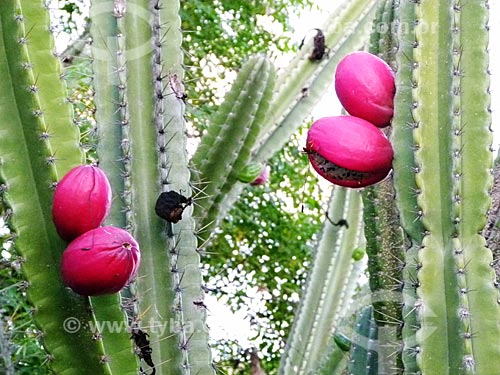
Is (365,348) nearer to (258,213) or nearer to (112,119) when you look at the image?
(112,119)

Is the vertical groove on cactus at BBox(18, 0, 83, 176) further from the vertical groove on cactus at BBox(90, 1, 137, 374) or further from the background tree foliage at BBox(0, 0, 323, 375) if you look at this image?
the background tree foliage at BBox(0, 0, 323, 375)

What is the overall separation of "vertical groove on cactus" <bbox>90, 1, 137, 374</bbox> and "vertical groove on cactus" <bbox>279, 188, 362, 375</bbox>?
1.52m

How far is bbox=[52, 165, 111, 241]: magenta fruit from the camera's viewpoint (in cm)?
138

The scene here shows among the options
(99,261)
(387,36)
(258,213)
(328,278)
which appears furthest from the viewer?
(258,213)

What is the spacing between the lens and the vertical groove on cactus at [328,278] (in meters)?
3.13

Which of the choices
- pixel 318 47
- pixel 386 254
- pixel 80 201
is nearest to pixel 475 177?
pixel 386 254

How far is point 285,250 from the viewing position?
16.8 ft

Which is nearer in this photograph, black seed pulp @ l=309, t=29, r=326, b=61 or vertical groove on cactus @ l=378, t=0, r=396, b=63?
vertical groove on cactus @ l=378, t=0, r=396, b=63

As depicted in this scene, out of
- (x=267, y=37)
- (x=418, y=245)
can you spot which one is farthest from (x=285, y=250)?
(x=418, y=245)

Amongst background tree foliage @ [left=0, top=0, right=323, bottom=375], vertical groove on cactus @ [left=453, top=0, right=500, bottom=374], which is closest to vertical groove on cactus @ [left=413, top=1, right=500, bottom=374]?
vertical groove on cactus @ [left=453, top=0, right=500, bottom=374]

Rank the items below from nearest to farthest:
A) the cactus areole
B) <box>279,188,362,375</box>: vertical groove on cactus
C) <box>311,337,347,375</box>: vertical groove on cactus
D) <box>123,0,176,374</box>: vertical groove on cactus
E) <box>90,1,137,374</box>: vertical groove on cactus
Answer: the cactus areole
<box>90,1,137,374</box>: vertical groove on cactus
<box>123,0,176,374</box>: vertical groove on cactus
<box>311,337,347,375</box>: vertical groove on cactus
<box>279,188,362,375</box>: vertical groove on cactus

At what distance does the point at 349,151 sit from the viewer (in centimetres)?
142

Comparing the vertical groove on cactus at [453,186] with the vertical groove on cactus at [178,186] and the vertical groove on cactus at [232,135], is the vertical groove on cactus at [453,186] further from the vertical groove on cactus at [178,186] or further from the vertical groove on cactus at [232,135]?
the vertical groove on cactus at [232,135]

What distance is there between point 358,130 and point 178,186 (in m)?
0.52
